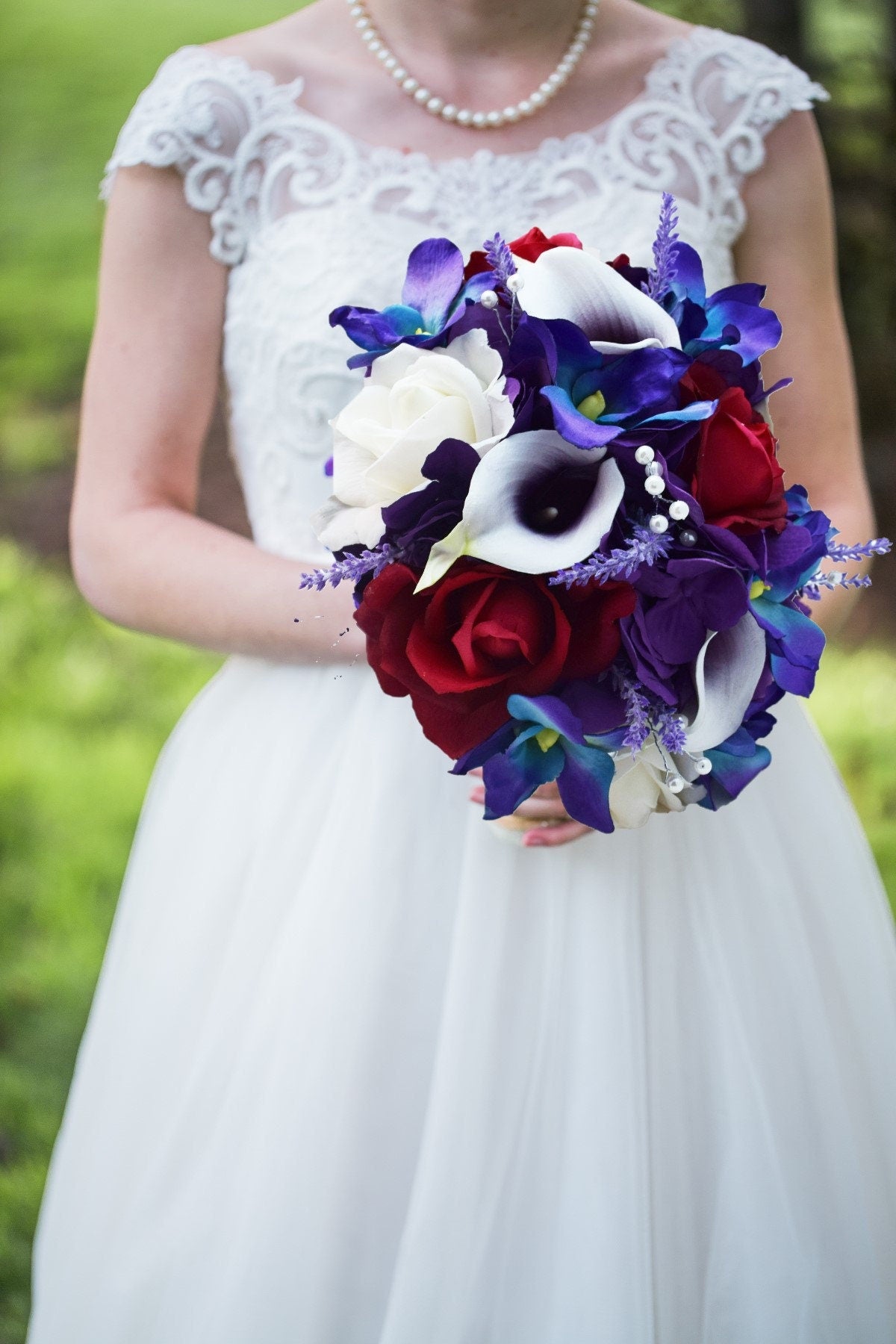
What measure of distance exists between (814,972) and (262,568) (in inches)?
33.3

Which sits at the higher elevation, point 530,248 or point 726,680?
point 530,248

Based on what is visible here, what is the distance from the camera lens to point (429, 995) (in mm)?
1420

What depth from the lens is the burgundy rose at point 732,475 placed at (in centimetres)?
109

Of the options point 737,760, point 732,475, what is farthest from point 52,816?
point 732,475

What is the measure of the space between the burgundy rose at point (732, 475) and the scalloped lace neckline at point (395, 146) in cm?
73

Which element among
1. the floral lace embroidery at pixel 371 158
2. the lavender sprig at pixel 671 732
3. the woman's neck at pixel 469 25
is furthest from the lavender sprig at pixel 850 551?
the woman's neck at pixel 469 25

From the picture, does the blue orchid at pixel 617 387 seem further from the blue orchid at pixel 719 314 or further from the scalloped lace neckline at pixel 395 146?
the scalloped lace neckline at pixel 395 146

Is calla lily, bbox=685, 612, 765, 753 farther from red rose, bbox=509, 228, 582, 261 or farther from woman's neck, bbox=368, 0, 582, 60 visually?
woman's neck, bbox=368, 0, 582, 60

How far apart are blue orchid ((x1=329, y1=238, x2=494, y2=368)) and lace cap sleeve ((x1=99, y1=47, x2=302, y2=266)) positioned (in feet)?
1.63

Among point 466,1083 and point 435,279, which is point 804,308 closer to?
point 435,279

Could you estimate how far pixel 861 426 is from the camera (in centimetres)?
482

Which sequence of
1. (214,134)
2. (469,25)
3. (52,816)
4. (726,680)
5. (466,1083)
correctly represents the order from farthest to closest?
(52,816), (469,25), (214,134), (466,1083), (726,680)

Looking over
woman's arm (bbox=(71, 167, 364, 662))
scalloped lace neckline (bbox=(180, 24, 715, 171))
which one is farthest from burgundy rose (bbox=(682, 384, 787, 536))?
scalloped lace neckline (bbox=(180, 24, 715, 171))

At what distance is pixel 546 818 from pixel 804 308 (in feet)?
2.81
